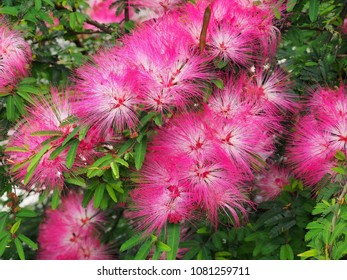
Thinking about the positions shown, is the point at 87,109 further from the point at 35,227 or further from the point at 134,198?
the point at 35,227

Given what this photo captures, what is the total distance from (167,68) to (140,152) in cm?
29

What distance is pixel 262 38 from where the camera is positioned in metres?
2.10

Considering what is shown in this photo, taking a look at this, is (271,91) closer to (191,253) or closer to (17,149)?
(191,253)

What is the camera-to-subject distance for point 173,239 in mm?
1980

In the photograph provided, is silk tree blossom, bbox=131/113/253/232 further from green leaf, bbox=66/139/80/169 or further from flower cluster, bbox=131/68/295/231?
green leaf, bbox=66/139/80/169

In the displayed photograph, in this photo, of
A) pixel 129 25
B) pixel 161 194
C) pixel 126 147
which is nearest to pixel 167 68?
pixel 126 147

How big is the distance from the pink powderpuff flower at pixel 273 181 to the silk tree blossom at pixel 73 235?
0.75m

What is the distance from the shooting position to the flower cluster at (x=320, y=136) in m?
2.02

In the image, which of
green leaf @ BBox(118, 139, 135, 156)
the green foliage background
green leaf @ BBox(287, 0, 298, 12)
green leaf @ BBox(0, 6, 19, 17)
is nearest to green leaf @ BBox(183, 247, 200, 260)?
the green foliage background

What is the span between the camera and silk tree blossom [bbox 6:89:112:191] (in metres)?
1.98

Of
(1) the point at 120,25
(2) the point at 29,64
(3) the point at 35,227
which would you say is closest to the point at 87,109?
(2) the point at 29,64

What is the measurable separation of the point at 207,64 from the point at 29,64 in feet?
2.61

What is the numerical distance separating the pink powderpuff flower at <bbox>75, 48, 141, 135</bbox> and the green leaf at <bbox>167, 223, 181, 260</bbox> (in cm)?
37

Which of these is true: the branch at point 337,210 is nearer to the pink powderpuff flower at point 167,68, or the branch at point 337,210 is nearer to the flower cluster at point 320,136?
the flower cluster at point 320,136
